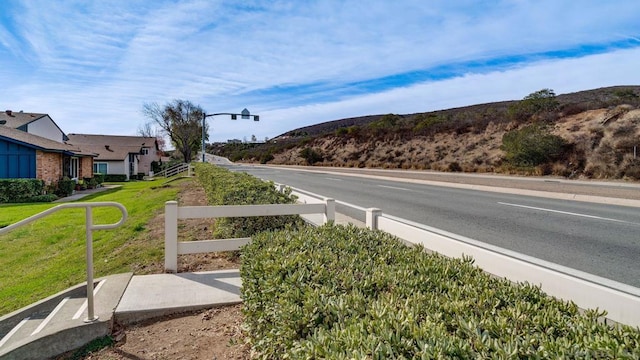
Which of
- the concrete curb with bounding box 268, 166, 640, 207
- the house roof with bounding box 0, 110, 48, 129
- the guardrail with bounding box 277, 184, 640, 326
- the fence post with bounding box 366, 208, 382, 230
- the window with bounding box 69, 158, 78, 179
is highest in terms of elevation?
the house roof with bounding box 0, 110, 48, 129

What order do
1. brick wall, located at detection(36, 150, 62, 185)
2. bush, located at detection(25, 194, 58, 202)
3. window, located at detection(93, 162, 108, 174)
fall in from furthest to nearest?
1. window, located at detection(93, 162, 108, 174)
2. brick wall, located at detection(36, 150, 62, 185)
3. bush, located at detection(25, 194, 58, 202)

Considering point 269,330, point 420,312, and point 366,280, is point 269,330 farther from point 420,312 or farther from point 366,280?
point 420,312

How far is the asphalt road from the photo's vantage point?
6.03 metres

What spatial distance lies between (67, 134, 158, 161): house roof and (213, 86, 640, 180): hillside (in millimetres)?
21604

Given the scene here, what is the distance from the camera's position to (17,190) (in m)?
20.1

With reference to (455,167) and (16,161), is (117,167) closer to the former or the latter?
(16,161)

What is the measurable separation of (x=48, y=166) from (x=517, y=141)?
29473 mm

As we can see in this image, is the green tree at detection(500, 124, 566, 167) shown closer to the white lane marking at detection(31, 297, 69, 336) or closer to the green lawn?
the green lawn

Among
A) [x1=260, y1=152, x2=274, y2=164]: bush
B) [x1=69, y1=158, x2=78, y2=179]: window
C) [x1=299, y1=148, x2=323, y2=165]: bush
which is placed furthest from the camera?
[x1=260, y1=152, x2=274, y2=164]: bush

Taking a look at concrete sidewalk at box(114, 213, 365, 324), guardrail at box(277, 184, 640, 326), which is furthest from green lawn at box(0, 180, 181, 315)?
guardrail at box(277, 184, 640, 326)

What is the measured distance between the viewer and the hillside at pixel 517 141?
21.6 meters

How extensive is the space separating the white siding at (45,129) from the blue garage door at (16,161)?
10.2 meters

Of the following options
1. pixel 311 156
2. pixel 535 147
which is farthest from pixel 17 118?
pixel 535 147

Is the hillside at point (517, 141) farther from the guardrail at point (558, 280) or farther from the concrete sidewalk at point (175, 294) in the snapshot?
the concrete sidewalk at point (175, 294)
